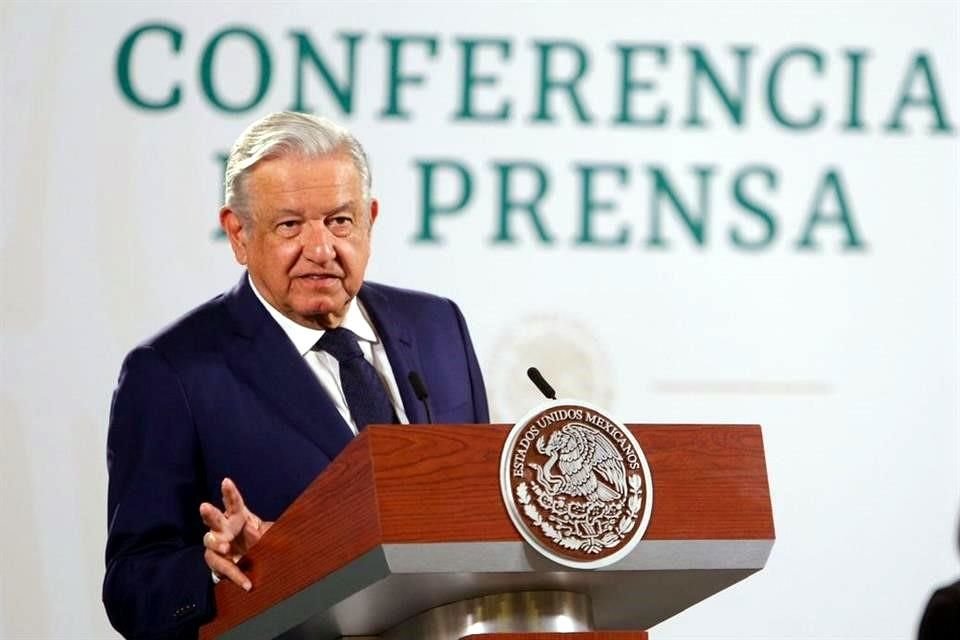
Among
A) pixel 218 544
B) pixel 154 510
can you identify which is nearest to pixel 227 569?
pixel 218 544

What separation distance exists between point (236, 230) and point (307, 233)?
5.5 inches

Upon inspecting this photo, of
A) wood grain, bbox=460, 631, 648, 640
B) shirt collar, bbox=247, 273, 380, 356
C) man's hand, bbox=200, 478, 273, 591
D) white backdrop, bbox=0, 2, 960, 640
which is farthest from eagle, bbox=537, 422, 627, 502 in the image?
white backdrop, bbox=0, 2, 960, 640

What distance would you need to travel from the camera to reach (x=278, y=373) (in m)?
2.61

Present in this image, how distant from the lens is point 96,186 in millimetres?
4078

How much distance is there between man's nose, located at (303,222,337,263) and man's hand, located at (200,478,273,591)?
1.90ft

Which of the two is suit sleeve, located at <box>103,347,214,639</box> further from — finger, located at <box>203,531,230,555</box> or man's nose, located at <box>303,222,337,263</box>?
man's nose, located at <box>303,222,337,263</box>

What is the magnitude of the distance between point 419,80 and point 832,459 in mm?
1289

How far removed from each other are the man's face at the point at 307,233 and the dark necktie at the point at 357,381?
0.15 feet

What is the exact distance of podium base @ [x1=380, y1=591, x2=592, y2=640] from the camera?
6.55ft

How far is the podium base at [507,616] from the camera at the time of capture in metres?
2.00

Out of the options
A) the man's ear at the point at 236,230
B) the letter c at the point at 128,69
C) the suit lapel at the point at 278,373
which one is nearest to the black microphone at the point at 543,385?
the suit lapel at the point at 278,373

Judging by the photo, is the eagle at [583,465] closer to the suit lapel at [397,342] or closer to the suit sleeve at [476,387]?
the suit lapel at [397,342]

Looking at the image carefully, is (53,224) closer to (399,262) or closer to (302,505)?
(399,262)

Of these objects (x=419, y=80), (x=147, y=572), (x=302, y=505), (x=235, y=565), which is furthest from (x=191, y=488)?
(x=419, y=80)
